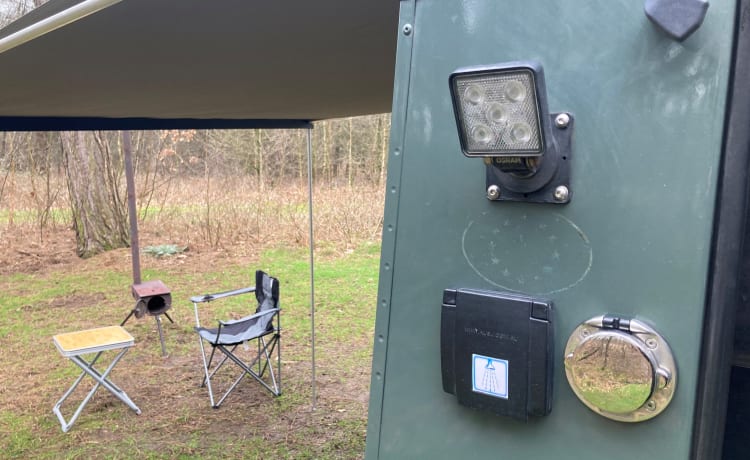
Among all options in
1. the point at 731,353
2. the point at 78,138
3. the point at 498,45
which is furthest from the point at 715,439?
the point at 78,138

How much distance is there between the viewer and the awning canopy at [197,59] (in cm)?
141

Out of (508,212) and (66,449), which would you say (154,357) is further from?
(508,212)

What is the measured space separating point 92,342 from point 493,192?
3443 mm

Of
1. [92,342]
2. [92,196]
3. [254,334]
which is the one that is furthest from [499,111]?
[92,196]

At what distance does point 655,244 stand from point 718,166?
5.1 inches

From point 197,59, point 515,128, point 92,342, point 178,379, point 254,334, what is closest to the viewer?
point 515,128

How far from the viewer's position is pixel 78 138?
27.2 feet

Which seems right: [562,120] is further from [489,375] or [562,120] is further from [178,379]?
[178,379]

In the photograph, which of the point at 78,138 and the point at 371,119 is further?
the point at 371,119

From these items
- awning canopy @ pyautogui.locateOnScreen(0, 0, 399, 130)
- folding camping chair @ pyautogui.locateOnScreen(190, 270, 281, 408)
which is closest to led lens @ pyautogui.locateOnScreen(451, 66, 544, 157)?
awning canopy @ pyautogui.locateOnScreen(0, 0, 399, 130)

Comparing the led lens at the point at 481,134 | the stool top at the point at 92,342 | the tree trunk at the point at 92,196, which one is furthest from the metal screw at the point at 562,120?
the tree trunk at the point at 92,196

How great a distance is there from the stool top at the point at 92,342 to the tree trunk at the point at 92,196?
535cm

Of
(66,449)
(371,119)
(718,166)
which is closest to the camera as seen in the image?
(718,166)

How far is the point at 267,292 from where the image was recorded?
4219mm
